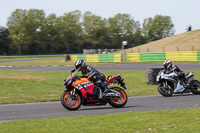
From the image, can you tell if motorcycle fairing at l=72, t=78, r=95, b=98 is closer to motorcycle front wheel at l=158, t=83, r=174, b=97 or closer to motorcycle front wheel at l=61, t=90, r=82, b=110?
motorcycle front wheel at l=61, t=90, r=82, b=110

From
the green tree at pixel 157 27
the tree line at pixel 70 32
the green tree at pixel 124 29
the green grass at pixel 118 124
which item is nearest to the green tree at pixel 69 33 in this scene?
the tree line at pixel 70 32

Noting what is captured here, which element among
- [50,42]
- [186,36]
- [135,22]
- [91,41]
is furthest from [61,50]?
[186,36]

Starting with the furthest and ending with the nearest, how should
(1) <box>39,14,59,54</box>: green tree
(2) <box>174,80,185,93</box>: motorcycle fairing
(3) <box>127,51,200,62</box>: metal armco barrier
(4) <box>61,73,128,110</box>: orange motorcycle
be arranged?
(1) <box>39,14,59,54</box>: green tree, (3) <box>127,51,200,62</box>: metal armco barrier, (2) <box>174,80,185,93</box>: motorcycle fairing, (4) <box>61,73,128,110</box>: orange motorcycle

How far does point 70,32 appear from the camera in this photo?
97625mm

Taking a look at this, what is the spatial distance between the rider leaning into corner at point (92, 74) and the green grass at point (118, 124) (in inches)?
69.2

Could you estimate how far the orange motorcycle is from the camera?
932cm

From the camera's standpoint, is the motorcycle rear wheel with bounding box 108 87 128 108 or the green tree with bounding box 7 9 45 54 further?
the green tree with bounding box 7 9 45 54

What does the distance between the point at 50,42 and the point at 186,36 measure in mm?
40204

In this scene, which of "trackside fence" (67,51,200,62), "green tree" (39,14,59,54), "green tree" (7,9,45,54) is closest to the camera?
"trackside fence" (67,51,200,62)

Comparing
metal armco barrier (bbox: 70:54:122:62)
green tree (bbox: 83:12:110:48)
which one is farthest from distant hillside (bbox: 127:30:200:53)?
green tree (bbox: 83:12:110:48)

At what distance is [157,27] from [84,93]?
352ft

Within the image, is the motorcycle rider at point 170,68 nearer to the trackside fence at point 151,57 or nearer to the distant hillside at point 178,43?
the trackside fence at point 151,57

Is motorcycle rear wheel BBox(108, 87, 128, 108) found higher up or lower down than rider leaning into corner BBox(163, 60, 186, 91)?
lower down

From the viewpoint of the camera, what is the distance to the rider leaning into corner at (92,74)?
934 cm
